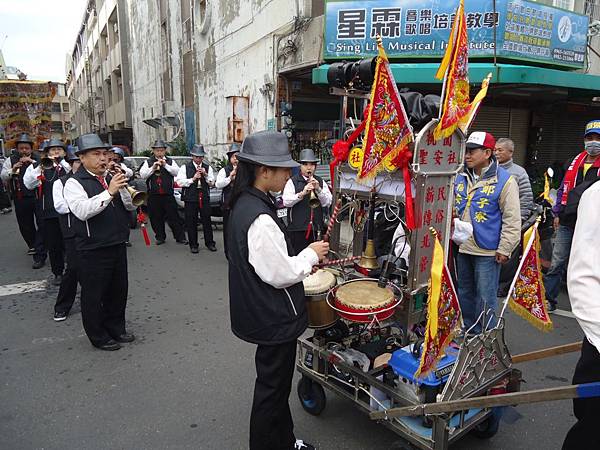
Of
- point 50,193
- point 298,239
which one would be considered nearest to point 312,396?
point 298,239

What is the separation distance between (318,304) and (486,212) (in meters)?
1.84

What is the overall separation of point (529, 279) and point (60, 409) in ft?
11.2

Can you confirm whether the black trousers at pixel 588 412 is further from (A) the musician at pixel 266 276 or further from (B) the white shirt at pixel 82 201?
(B) the white shirt at pixel 82 201

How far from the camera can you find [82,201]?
3658 millimetres

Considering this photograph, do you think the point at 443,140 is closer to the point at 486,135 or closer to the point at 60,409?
the point at 486,135

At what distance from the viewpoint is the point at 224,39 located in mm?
13586

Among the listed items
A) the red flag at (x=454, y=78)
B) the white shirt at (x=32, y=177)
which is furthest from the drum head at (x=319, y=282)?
the white shirt at (x=32, y=177)

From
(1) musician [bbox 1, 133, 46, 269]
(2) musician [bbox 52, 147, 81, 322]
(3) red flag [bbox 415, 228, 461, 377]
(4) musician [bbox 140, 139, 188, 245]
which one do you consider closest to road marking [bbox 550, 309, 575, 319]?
(3) red flag [bbox 415, 228, 461, 377]

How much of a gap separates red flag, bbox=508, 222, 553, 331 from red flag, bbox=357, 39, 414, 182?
3.59 ft

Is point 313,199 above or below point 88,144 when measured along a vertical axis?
below

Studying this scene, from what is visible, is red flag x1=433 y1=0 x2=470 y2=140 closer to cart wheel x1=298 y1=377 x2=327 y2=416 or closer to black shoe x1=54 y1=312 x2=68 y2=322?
cart wheel x1=298 y1=377 x2=327 y2=416

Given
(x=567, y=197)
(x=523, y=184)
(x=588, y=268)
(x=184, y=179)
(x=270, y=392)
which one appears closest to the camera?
(x=588, y=268)

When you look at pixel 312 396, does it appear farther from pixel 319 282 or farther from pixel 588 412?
pixel 588 412

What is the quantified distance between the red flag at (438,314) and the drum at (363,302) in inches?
11.5
